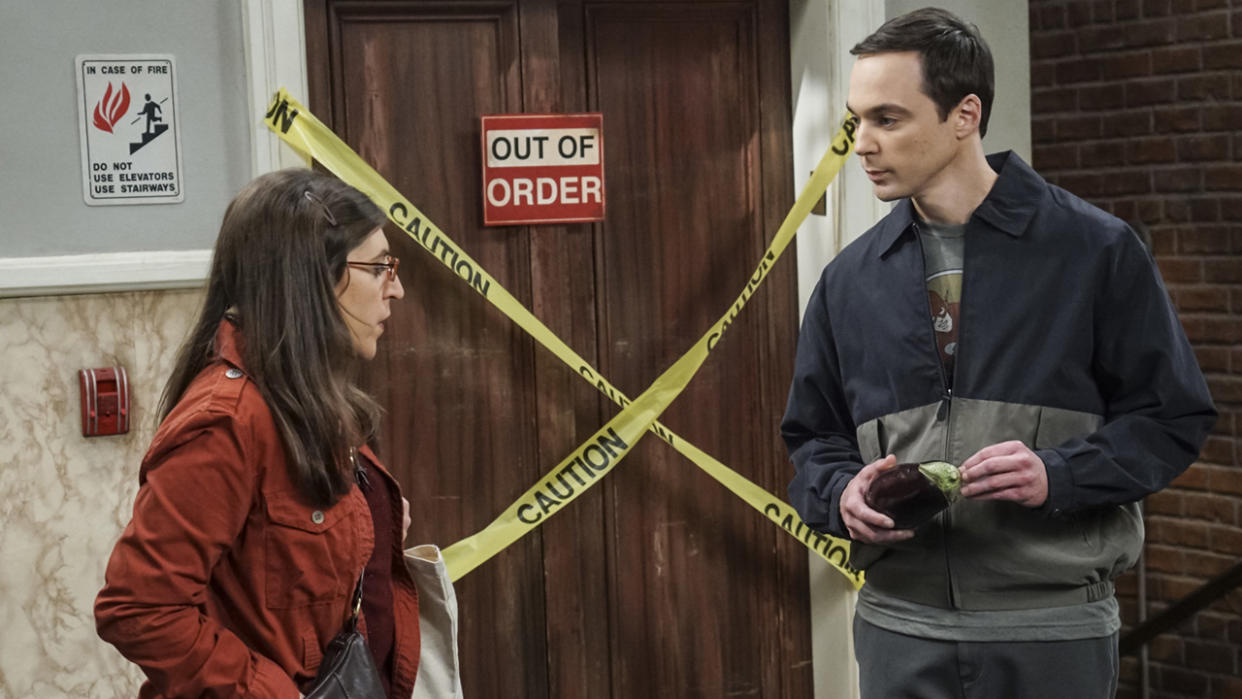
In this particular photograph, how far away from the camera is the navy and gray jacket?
2508 millimetres

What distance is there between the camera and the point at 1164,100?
5.34 meters

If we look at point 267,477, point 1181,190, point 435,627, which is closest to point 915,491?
point 435,627

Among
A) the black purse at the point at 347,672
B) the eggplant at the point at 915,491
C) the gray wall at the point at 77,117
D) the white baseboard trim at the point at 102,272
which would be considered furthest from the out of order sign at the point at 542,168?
the black purse at the point at 347,672

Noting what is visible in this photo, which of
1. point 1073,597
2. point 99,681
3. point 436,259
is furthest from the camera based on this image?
point 436,259

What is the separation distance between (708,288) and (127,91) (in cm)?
174

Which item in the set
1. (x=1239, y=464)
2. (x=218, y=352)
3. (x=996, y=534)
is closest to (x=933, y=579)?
(x=996, y=534)

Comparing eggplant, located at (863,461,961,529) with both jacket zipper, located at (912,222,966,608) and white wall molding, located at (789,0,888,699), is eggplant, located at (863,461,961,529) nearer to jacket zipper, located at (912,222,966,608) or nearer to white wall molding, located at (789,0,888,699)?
jacket zipper, located at (912,222,966,608)

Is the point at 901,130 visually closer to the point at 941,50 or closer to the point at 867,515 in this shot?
the point at 941,50

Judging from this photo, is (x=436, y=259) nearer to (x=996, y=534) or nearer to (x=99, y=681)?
(x=99, y=681)

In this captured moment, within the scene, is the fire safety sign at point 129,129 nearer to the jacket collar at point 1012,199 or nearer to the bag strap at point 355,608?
the bag strap at point 355,608

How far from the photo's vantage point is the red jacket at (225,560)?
1979mm

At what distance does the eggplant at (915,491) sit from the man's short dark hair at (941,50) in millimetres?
679

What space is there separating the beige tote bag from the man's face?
109 cm

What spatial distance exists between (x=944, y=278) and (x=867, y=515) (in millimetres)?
496
